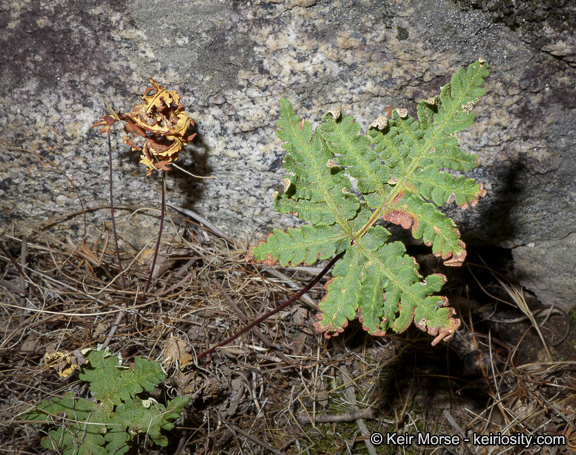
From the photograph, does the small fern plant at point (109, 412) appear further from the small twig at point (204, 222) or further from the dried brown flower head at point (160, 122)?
the dried brown flower head at point (160, 122)

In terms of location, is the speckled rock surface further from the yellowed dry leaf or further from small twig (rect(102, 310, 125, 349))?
the yellowed dry leaf

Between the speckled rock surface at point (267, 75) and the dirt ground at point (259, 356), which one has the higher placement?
the speckled rock surface at point (267, 75)

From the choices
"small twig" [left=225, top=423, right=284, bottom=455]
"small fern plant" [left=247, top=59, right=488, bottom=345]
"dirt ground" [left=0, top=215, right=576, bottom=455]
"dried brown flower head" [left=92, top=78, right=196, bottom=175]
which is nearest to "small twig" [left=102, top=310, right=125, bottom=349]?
"dirt ground" [left=0, top=215, right=576, bottom=455]

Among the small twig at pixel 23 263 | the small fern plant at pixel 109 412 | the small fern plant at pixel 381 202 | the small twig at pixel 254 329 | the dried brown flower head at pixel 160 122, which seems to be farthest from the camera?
the small twig at pixel 23 263

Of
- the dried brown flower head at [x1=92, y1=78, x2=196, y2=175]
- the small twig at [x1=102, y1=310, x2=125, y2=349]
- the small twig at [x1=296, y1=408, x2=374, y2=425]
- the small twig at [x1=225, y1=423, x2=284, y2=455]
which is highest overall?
the dried brown flower head at [x1=92, y1=78, x2=196, y2=175]

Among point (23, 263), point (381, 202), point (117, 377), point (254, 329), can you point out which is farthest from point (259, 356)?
point (23, 263)

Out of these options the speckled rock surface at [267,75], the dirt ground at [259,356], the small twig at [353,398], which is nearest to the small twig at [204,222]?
the dirt ground at [259,356]
